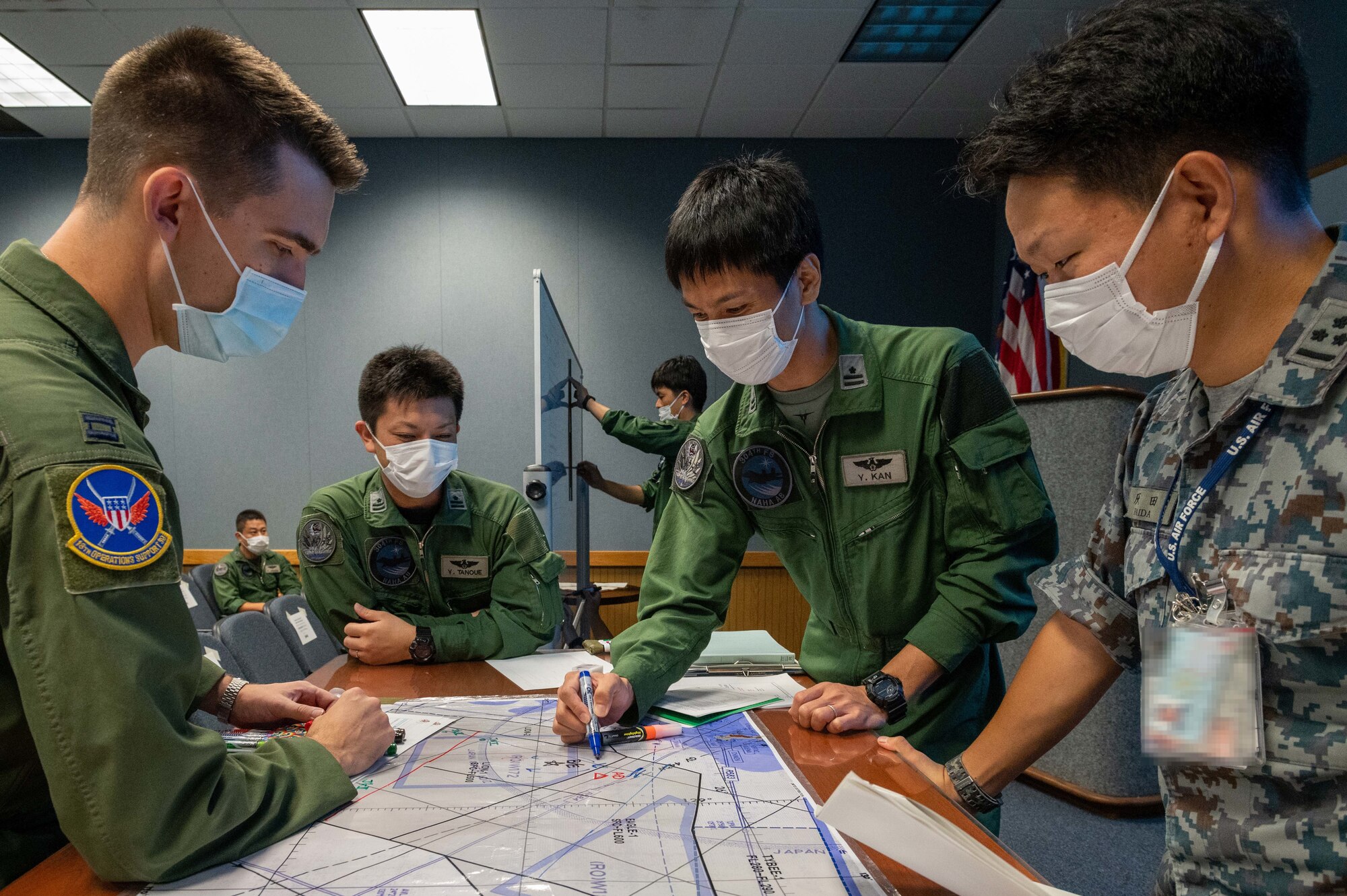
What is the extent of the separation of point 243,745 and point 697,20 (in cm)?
374

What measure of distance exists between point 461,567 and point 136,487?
133 centimetres

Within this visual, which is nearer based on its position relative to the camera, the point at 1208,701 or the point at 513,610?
the point at 1208,701

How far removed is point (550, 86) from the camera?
4371 mm

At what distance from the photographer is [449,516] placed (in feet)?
6.62

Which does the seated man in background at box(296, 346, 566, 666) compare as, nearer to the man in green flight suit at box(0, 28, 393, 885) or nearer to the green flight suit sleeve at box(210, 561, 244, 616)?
the man in green flight suit at box(0, 28, 393, 885)

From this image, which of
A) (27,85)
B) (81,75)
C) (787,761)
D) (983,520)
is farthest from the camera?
(27,85)

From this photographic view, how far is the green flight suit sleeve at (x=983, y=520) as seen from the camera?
3.81 ft

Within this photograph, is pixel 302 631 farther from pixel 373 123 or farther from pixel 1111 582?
pixel 373 123

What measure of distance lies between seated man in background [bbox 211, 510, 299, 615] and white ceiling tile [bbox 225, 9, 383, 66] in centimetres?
256

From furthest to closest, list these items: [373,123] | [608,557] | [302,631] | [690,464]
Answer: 1. [608,557]
2. [373,123]
3. [302,631]
4. [690,464]

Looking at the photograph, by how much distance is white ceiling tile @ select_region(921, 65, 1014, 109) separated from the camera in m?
4.24

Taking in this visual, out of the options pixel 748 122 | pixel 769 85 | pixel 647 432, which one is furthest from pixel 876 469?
pixel 748 122

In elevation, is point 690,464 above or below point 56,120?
below

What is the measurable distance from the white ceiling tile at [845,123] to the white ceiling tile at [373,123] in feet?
7.97
